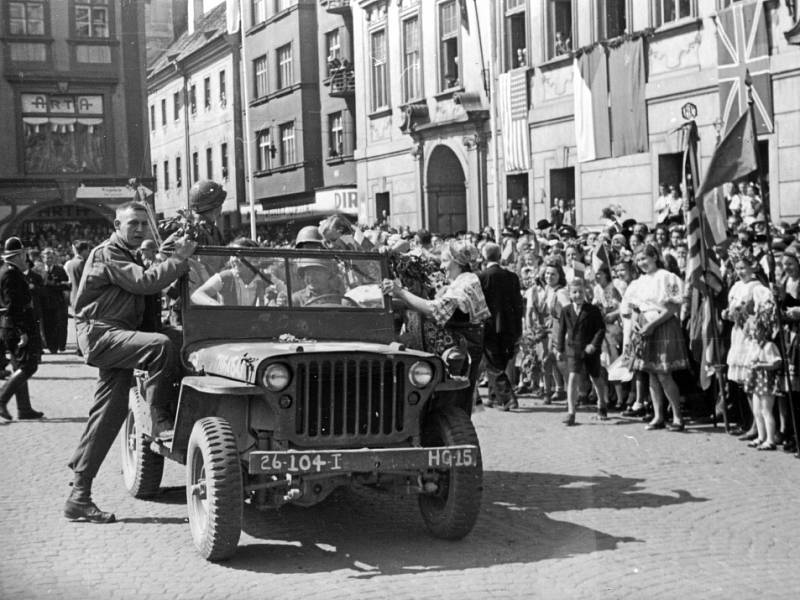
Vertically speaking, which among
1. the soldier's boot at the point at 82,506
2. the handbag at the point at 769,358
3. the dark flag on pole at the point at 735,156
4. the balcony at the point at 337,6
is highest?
the balcony at the point at 337,6

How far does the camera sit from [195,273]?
7.92 m

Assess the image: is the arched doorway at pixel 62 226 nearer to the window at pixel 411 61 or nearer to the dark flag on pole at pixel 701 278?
the window at pixel 411 61

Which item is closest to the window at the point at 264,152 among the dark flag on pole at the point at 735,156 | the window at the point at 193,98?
the window at the point at 193,98

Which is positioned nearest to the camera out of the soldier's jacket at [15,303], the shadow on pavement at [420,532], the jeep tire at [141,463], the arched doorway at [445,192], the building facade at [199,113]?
the shadow on pavement at [420,532]

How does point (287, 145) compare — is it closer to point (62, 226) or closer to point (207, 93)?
point (207, 93)

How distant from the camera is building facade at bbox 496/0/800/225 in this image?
18.0 meters

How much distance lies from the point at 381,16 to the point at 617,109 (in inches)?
505

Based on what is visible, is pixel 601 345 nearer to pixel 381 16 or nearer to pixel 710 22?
pixel 710 22

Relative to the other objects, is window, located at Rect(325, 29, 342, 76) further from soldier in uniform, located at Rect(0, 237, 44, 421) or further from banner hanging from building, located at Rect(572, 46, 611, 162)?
soldier in uniform, located at Rect(0, 237, 44, 421)

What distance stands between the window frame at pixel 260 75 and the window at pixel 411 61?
13.9 m

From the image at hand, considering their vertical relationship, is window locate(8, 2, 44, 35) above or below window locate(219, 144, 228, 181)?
above

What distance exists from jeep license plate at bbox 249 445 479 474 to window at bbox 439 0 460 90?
22965mm

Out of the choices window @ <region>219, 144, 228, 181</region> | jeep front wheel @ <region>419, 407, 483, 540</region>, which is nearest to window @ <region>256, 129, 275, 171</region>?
window @ <region>219, 144, 228, 181</region>

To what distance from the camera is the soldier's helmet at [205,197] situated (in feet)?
29.2
